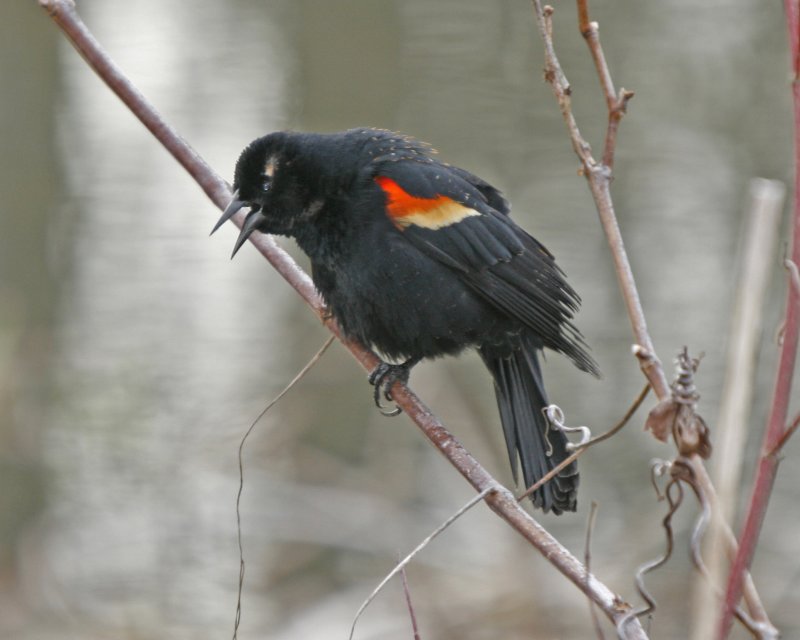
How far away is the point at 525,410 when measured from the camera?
9.14ft

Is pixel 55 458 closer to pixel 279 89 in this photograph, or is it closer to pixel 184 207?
pixel 184 207

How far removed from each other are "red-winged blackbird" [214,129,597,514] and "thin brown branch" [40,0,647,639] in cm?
11

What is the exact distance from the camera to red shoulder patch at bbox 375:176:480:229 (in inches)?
109

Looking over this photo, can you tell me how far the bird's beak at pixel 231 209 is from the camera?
8.26ft

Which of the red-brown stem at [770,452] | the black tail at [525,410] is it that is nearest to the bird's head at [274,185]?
the black tail at [525,410]

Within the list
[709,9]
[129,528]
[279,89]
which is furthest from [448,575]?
[709,9]

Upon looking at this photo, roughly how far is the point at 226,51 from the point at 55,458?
88.2 inches

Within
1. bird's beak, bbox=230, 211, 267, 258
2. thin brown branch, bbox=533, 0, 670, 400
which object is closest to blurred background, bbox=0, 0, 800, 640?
bird's beak, bbox=230, 211, 267, 258

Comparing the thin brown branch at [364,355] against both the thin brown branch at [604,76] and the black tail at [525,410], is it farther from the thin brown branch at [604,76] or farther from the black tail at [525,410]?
the thin brown branch at [604,76]

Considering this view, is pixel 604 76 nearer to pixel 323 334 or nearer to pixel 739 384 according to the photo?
pixel 739 384

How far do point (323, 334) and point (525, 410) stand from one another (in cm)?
241

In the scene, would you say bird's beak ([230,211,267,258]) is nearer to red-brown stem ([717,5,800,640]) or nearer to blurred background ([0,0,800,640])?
blurred background ([0,0,800,640])

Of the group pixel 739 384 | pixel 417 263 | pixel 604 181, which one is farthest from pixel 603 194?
pixel 417 263

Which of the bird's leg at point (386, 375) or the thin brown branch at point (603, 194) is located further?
the bird's leg at point (386, 375)
